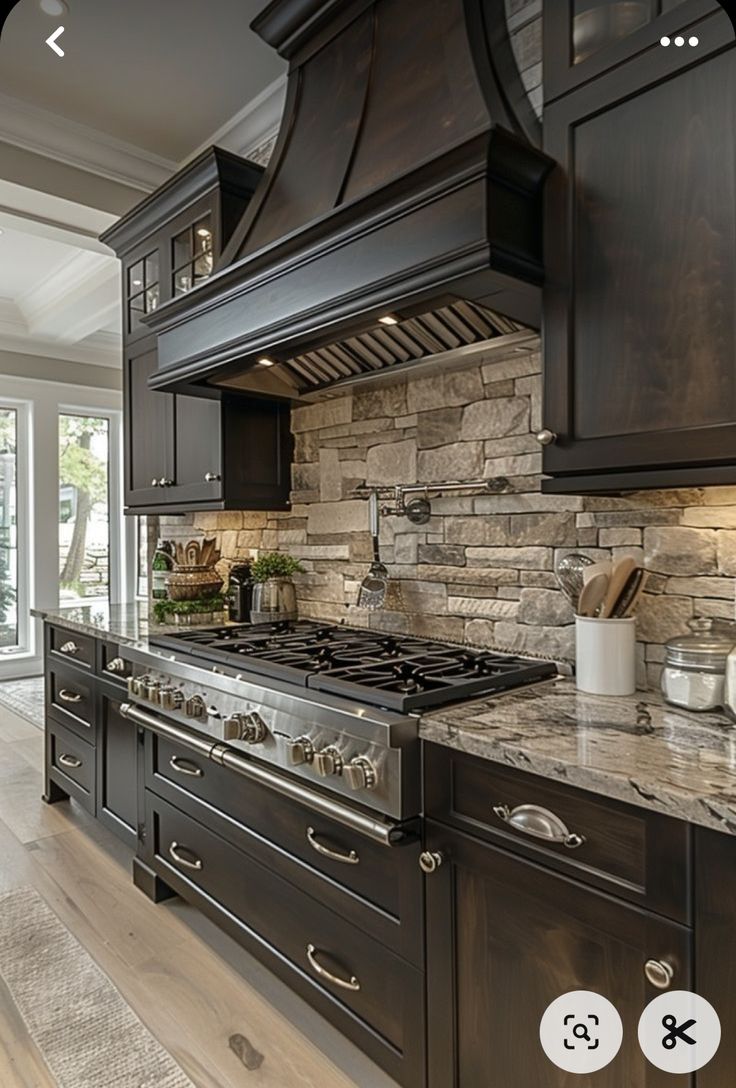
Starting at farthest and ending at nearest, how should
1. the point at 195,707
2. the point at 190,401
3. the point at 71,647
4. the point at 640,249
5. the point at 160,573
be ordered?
the point at 160,573, the point at 71,647, the point at 190,401, the point at 195,707, the point at 640,249

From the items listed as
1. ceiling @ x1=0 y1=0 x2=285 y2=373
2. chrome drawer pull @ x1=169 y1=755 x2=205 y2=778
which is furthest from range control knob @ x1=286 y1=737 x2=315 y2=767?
ceiling @ x1=0 y1=0 x2=285 y2=373

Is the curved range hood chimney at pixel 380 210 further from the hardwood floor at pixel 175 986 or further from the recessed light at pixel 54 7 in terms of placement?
the hardwood floor at pixel 175 986

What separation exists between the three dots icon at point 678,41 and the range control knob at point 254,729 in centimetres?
175

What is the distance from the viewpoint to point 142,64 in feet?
8.78

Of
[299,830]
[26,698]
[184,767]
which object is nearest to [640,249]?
[299,830]

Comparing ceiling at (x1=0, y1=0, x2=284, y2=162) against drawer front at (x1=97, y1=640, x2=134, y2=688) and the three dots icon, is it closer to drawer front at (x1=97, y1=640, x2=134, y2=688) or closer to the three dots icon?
the three dots icon

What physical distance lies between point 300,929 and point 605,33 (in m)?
2.23

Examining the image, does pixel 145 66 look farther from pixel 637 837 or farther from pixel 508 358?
pixel 637 837

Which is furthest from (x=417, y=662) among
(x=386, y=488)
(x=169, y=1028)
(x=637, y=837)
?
(x=169, y=1028)

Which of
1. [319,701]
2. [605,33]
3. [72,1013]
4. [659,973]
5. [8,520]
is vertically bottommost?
[72,1013]

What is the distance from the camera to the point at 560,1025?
1.24 metres

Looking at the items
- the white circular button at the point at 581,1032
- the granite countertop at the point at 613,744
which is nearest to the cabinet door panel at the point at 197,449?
the granite countertop at the point at 613,744

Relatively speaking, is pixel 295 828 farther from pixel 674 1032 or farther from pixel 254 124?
pixel 254 124

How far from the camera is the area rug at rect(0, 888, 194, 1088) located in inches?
67.4
